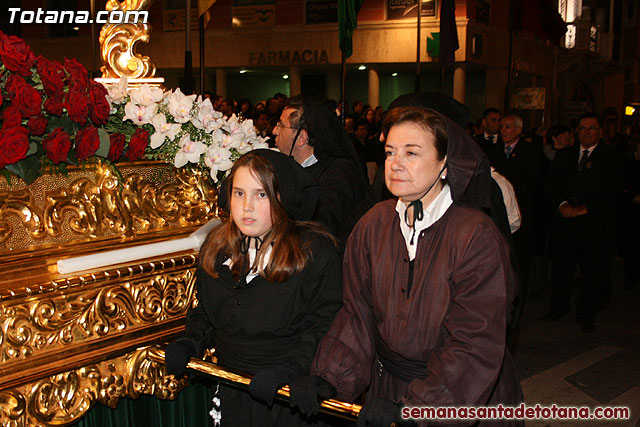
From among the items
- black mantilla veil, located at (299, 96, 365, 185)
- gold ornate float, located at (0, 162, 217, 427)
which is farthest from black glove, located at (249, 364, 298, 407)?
black mantilla veil, located at (299, 96, 365, 185)

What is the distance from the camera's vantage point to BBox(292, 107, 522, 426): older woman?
227 centimetres

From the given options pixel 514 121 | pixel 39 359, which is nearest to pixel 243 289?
pixel 39 359

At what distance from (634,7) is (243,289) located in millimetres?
37274

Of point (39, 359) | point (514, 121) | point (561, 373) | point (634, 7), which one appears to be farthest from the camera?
point (634, 7)

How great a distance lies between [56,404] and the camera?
2449 millimetres

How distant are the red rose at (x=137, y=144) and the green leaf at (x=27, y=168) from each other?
488mm

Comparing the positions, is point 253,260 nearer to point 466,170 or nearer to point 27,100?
point 466,170

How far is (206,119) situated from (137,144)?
39 cm

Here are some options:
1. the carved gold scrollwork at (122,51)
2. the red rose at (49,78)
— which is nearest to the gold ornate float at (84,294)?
Result: the red rose at (49,78)

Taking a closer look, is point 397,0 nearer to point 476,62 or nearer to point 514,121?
point 476,62

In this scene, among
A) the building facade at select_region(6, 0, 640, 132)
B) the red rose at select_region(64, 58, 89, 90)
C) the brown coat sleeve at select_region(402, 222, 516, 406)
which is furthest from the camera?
the building facade at select_region(6, 0, 640, 132)

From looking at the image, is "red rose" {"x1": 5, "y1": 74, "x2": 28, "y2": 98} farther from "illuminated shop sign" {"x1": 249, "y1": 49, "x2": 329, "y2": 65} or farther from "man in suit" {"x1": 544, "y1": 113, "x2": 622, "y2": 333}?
"illuminated shop sign" {"x1": 249, "y1": 49, "x2": 329, "y2": 65}

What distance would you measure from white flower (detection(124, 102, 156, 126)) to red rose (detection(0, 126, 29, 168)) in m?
A: 0.65

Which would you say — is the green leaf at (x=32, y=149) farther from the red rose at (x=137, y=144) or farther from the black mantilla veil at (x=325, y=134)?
the black mantilla veil at (x=325, y=134)
